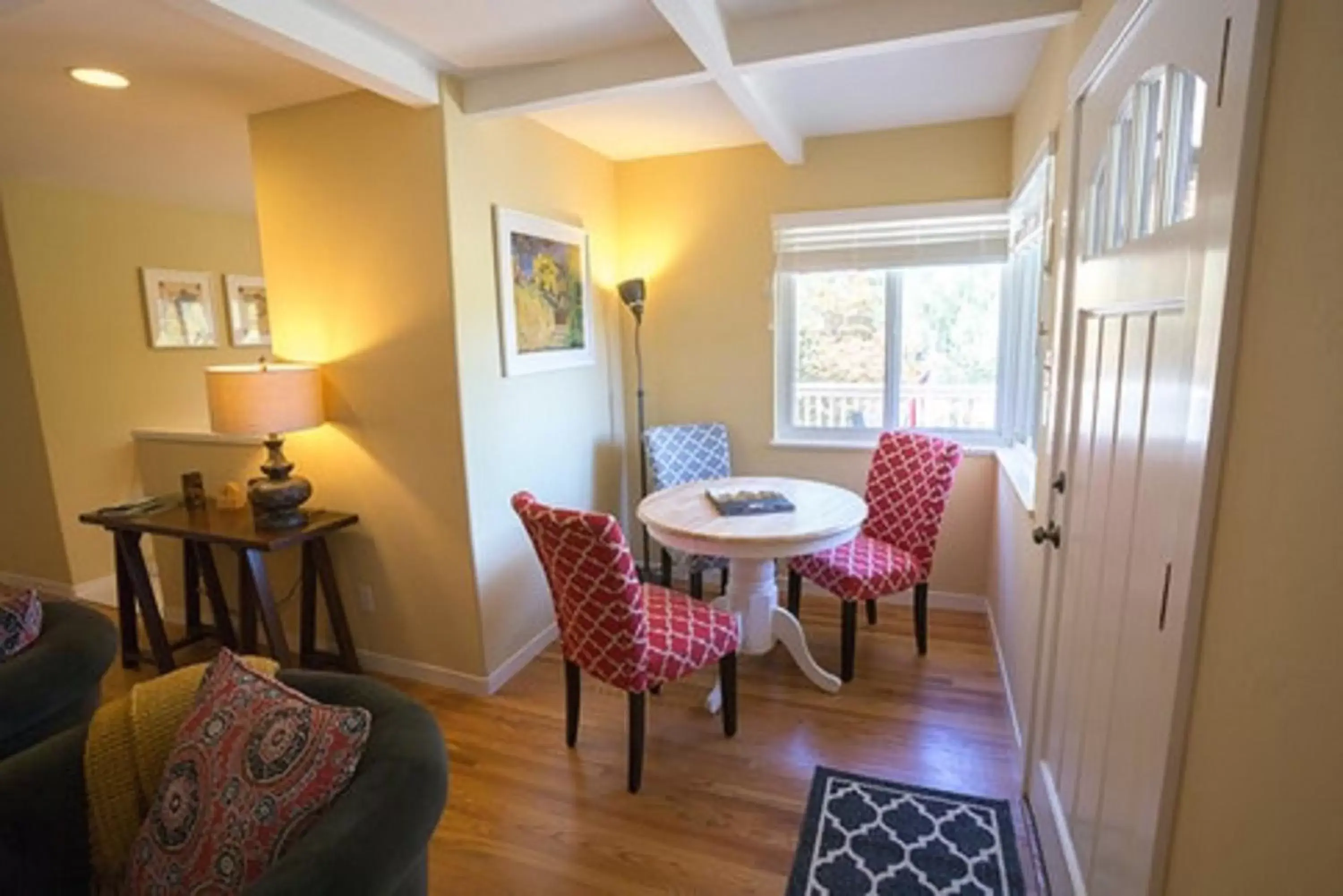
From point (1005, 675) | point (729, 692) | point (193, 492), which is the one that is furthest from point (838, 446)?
point (193, 492)

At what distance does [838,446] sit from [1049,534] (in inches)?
66.0

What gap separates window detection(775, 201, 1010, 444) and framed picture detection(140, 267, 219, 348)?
3675 millimetres

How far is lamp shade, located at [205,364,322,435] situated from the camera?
2396 mm

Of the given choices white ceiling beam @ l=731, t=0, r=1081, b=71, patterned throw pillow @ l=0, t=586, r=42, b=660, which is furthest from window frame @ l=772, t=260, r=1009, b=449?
patterned throw pillow @ l=0, t=586, r=42, b=660

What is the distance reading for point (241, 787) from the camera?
1.06 meters

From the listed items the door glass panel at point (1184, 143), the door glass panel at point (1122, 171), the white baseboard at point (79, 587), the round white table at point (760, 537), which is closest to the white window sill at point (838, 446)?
the round white table at point (760, 537)

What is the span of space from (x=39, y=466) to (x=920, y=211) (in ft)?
15.9

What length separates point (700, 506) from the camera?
8.68ft

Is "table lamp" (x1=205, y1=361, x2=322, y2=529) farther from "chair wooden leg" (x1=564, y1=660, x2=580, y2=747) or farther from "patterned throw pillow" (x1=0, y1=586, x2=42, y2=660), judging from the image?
"chair wooden leg" (x1=564, y1=660, x2=580, y2=747)

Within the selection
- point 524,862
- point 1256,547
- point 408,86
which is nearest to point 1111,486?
point 1256,547

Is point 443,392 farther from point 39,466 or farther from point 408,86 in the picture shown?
point 39,466

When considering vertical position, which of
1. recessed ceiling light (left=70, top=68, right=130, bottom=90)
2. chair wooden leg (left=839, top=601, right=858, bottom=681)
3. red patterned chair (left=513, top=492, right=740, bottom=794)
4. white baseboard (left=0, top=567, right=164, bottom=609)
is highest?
recessed ceiling light (left=70, top=68, right=130, bottom=90)

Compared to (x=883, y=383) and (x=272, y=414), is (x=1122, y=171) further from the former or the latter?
(x=272, y=414)

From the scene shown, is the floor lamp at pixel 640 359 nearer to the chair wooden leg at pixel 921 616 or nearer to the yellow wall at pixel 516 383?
the yellow wall at pixel 516 383
